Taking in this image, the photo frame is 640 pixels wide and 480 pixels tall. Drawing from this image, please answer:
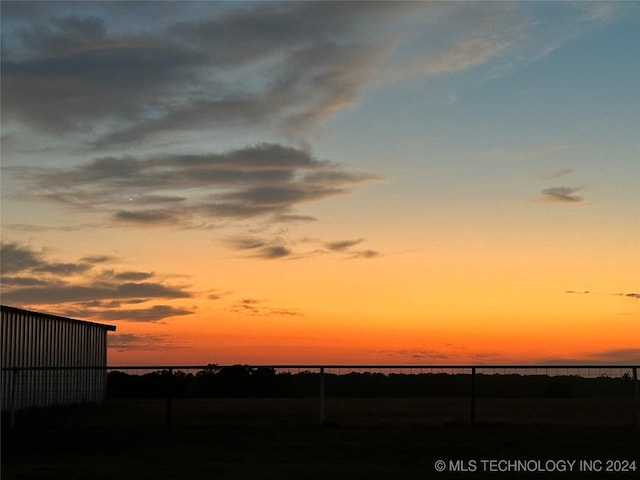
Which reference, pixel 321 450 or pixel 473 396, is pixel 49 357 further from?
pixel 321 450

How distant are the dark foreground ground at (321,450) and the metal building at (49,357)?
8.36 m

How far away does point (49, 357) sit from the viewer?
34.7 meters

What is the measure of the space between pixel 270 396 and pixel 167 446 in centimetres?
1629

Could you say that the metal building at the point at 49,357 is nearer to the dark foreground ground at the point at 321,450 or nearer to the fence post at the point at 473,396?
the dark foreground ground at the point at 321,450

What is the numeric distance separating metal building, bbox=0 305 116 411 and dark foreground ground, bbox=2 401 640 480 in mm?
8356

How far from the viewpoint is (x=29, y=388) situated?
103ft

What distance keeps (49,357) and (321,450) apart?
815 inches

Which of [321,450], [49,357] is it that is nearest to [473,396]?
[321,450]

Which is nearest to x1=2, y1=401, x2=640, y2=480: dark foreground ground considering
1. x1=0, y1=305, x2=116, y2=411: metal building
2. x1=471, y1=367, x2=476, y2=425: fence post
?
x1=471, y1=367, x2=476, y2=425: fence post

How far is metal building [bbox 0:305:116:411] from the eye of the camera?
99.0ft

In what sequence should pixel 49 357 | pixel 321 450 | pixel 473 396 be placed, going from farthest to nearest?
pixel 49 357, pixel 473 396, pixel 321 450

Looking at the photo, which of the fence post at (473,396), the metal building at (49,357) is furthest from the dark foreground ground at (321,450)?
the metal building at (49,357)

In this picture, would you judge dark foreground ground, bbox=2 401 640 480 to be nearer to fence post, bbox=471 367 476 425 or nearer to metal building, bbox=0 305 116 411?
fence post, bbox=471 367 476 425

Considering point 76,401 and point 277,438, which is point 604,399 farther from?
point 76,401
